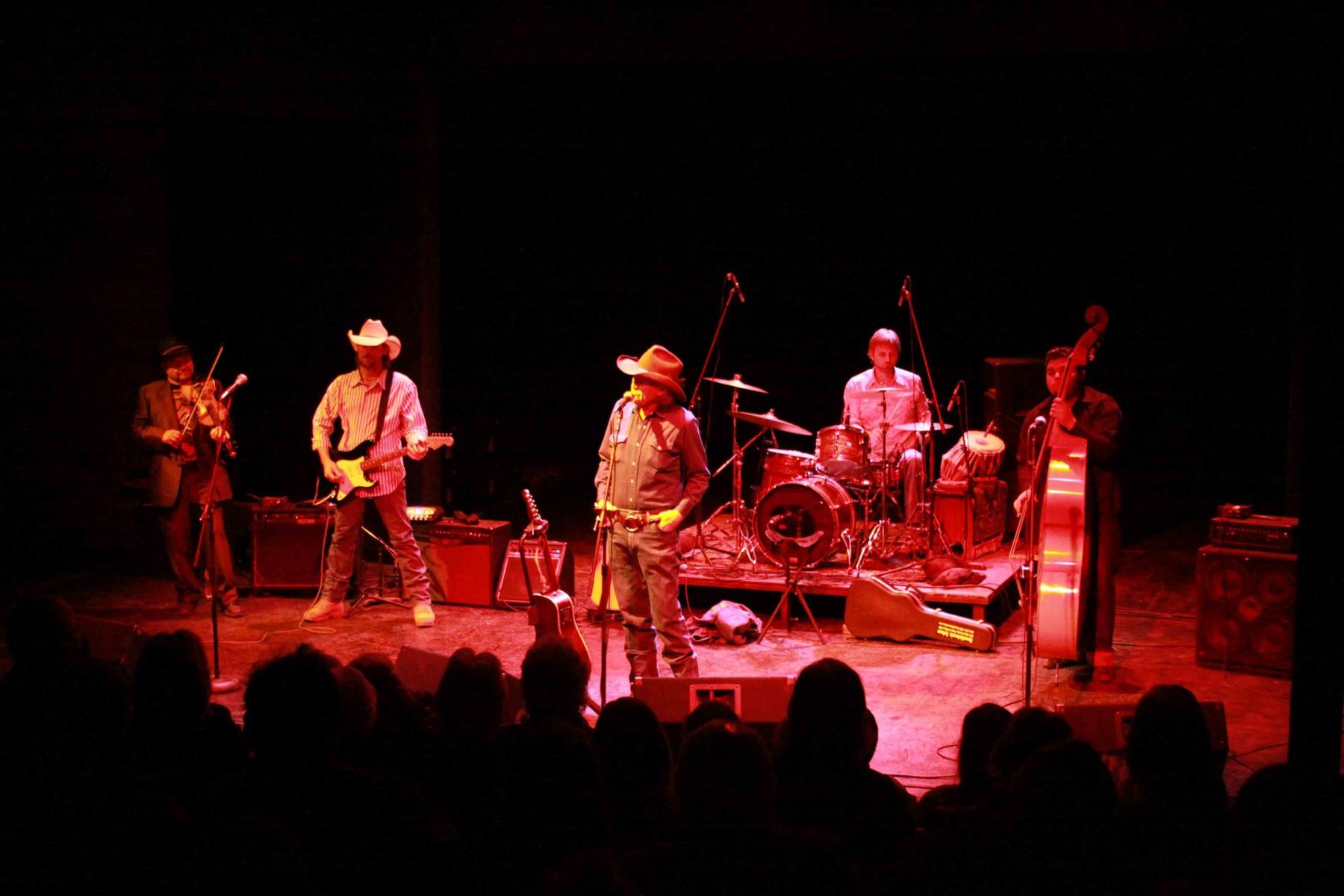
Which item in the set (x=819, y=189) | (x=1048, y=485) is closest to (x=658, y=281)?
(x=819, y=189)

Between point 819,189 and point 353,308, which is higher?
point 819,189

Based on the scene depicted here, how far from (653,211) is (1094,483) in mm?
7692

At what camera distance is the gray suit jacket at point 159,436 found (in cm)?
989

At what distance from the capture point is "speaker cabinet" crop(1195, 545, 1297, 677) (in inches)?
321

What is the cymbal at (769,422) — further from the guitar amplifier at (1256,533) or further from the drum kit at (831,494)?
the guitar amplifier at (1256,533)

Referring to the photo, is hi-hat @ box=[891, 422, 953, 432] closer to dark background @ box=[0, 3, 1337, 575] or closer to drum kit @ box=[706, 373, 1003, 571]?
drum kit @ box=[706, 373, 1003, 571]

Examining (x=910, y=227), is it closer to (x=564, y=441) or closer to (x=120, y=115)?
(x=564, y=441)

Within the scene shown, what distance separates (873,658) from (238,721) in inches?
161

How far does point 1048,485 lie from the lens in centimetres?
759

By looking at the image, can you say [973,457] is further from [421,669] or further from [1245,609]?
[421,669]

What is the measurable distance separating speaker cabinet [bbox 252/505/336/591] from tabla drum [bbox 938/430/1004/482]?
5.22 m

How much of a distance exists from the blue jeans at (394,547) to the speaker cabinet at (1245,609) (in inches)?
217

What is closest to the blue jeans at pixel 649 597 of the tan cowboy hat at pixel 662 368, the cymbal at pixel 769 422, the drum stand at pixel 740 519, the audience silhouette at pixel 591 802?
the tan cowboy hat at pixel 662 368

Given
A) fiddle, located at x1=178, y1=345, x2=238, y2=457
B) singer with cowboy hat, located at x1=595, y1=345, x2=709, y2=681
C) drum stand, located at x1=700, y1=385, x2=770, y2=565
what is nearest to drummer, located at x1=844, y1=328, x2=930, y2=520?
drum stand, located at x1=700, y1=385, x2=770, y2=565
